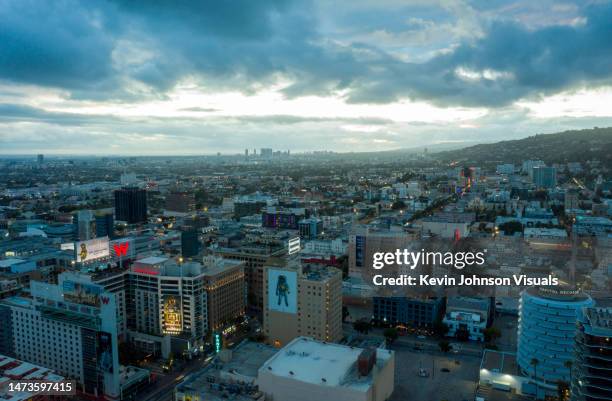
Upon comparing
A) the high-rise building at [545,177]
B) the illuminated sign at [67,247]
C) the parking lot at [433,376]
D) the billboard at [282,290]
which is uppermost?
the high-rise building at [545,177]

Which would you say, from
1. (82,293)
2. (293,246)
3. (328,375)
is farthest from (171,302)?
(293,246)

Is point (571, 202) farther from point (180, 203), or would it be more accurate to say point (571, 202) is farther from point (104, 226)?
point (104, 226)

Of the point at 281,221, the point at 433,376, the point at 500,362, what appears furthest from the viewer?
the point at 281,221

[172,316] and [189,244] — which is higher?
[189,244]

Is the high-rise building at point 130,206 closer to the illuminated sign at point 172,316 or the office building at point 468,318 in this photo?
the illuminated sign at point 172,316

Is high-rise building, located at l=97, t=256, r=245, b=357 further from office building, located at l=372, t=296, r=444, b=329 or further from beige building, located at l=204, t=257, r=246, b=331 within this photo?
office building, located at l=372, t=296, r=444, b=329

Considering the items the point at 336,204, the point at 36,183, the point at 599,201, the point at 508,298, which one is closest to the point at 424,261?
the point at 508,298

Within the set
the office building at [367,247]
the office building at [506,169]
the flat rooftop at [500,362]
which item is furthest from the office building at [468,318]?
the office building at [506,169]
